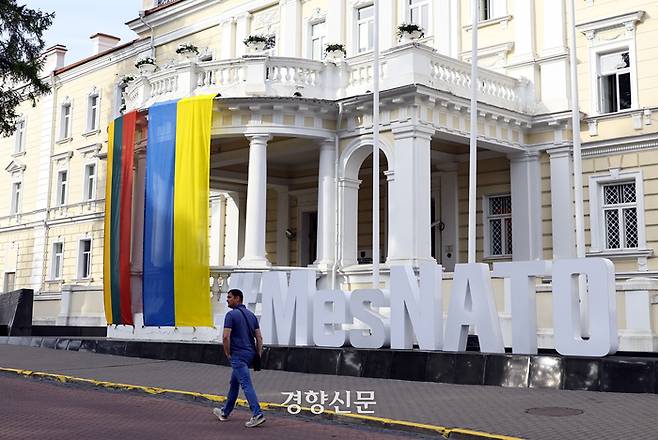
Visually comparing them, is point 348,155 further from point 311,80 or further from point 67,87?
point 67,87

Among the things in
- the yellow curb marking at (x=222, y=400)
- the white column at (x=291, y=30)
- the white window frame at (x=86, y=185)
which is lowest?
the yellow curb marking at (x=222, y=400)

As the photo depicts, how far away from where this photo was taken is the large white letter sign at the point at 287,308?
1540cm

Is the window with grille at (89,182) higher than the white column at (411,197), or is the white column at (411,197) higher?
the window with grille at (89,182)

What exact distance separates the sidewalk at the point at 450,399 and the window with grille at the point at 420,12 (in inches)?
538

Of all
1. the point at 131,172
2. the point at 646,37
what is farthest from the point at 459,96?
the point at 131,172

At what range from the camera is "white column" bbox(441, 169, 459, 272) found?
23656mm

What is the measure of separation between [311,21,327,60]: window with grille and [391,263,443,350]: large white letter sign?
14.7 meters

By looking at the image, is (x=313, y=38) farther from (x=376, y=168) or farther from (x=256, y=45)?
(x=376, y=168)

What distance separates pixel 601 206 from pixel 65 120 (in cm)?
2724

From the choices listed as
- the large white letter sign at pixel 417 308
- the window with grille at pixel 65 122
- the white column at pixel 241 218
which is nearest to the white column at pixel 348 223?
the large white letter sign at pixel 417 308

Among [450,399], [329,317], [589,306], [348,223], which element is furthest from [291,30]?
[450,399]

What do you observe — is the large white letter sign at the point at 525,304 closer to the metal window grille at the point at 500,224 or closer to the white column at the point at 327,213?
the white column at the point at 327,213

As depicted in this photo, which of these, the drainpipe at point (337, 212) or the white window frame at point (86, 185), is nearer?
the drainpipe at point (337, 212)

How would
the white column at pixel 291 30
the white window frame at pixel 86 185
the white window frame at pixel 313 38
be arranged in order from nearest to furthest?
1. the white window frame at pixel 313 38
2. the white column at pixel 291 30
3. the white window frame at pixel 86 185
